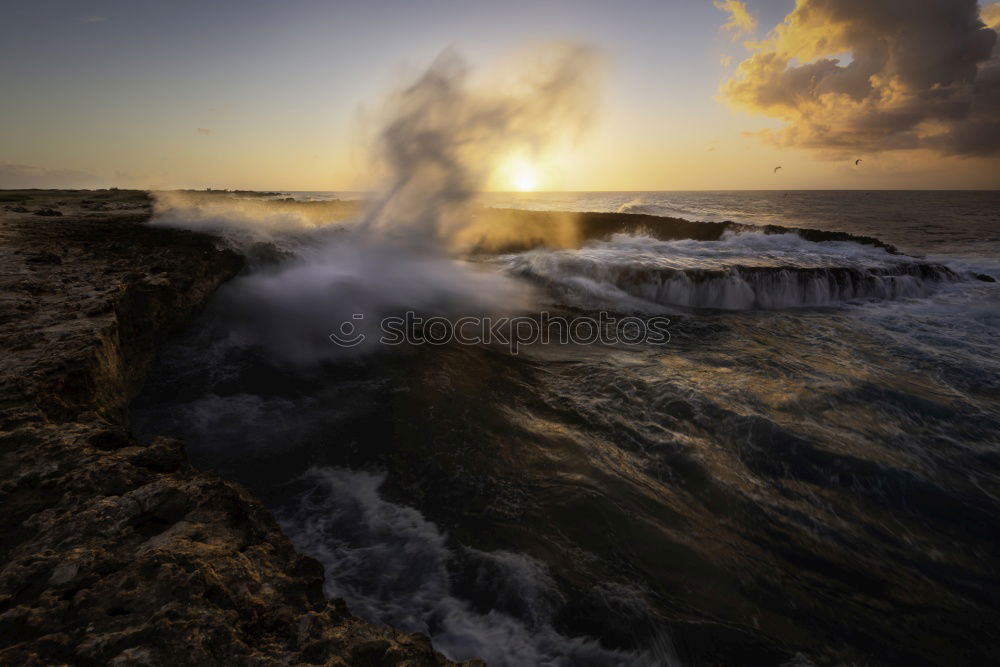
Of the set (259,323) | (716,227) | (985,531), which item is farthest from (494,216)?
(985,531)

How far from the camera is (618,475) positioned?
512 cm

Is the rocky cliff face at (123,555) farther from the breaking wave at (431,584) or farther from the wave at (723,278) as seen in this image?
the wave at (723,278)

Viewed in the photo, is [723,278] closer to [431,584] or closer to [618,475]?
[618,475]

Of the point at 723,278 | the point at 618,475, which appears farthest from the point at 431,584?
the point at 723,278

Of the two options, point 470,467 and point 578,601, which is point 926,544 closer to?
point 578,601

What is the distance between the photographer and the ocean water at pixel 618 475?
348 cm

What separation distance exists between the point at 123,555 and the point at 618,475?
4472 millimetres

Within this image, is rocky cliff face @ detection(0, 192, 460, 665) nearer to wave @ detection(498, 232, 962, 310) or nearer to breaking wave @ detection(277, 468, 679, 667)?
breaking wave @ detection(277, 468, 679, 667)
